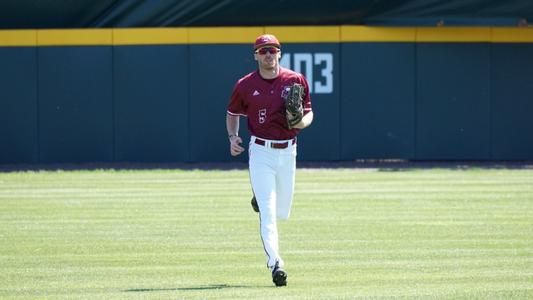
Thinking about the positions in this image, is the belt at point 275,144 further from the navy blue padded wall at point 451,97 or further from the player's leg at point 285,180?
the navy blue padded wall at point 451,97

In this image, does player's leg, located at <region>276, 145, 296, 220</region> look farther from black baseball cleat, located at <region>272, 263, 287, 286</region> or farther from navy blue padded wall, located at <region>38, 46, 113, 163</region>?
navy blue padded wall, located at <region>38, 46, 113, 163</region>

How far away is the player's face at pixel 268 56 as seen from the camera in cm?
909

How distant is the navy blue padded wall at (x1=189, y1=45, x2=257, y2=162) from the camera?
2142 centimetres

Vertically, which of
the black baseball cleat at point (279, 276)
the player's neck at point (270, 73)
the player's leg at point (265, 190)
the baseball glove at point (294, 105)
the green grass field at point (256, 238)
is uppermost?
the player's neck at point (270, 73)

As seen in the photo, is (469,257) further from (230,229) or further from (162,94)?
(162,94)

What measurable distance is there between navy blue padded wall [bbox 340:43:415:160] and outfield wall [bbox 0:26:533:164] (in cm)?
2

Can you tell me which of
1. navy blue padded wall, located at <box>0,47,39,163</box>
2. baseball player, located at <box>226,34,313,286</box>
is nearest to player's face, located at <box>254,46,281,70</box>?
baseball player, located at <box>226,34,313,286</box>

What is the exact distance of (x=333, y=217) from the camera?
13.7 metres

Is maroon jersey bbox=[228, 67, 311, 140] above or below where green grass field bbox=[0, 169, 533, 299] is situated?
above

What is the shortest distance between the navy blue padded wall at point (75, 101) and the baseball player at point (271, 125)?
40.6 feet

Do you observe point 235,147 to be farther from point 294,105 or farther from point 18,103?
point 18,103

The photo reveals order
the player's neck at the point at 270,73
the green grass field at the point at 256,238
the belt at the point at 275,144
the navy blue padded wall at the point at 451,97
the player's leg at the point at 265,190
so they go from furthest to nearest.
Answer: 1. the navy blue padded wall at the point at 451,97
2. the player's neck at the point at 270,73
3. the belt at the point at 275,144
4. the player's leg at the point at 265,190
5. the green grass field at the point at 256,238

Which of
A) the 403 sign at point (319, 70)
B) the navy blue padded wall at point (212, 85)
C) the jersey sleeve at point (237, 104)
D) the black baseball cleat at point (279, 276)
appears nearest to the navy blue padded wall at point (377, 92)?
the 403 sign at point (319, 70)

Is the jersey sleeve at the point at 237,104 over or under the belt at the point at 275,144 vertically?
over
